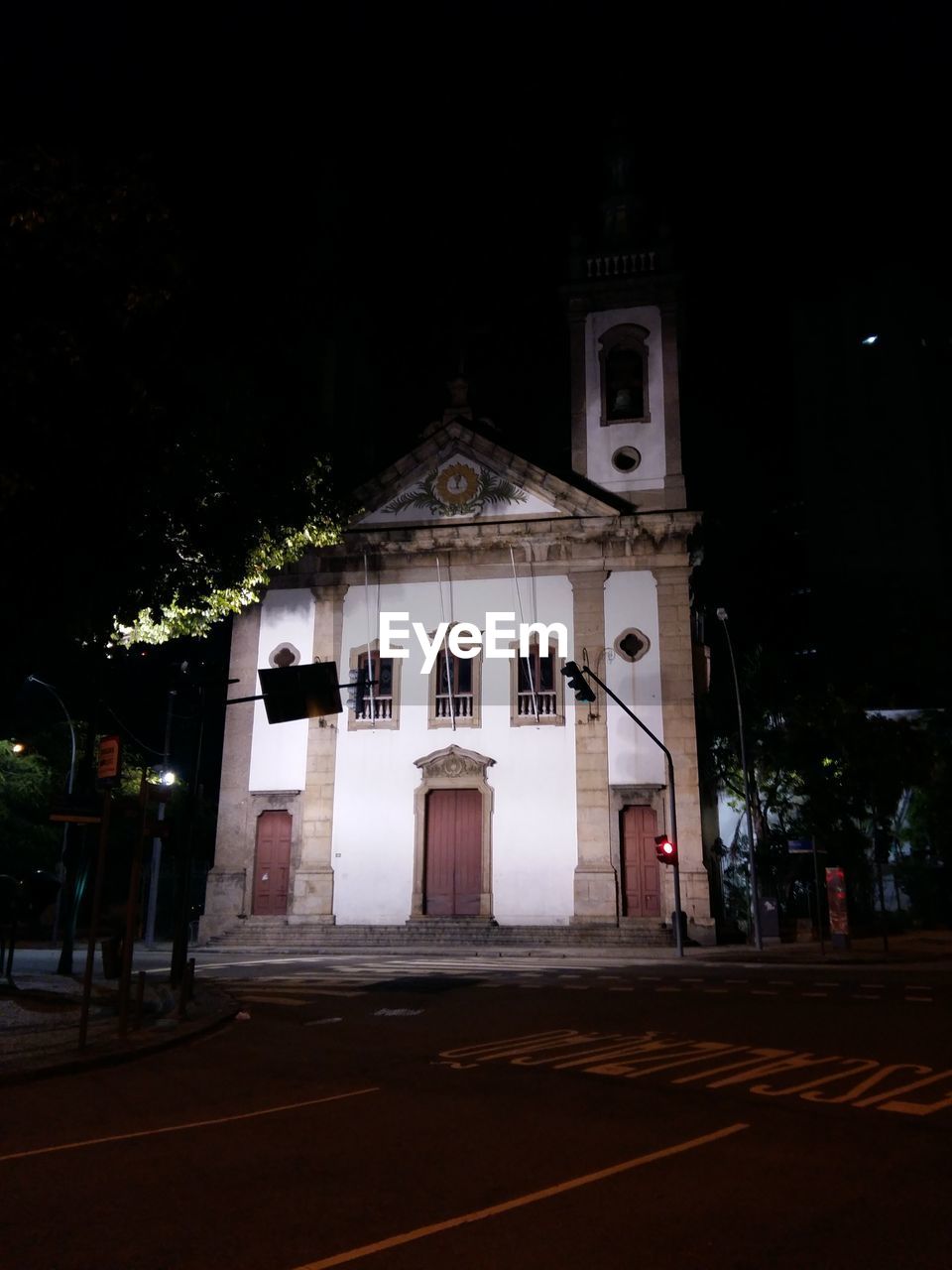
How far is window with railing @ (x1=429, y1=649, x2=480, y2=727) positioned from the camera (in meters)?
29.1

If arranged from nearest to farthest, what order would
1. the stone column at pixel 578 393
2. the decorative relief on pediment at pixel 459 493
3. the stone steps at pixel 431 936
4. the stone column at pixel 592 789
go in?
the stone steps at pixel 431 936 → the stone column at pixel 592 789 → the decorative relief on pediment at pixel 459 493 → the stone column at pixel 578 393

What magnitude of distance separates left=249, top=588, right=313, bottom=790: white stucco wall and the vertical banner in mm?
14265

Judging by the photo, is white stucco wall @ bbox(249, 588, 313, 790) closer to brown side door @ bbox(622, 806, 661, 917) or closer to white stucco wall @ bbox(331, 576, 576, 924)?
white stucco wall @ bbox(331, 576, 576, 924)

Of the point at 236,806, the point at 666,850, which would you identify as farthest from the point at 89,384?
the point at 236,806

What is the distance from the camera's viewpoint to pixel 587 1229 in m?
4.29

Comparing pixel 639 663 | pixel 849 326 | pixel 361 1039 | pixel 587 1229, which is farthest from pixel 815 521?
pixel 587 1229

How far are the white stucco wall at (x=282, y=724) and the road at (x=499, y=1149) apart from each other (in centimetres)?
1865

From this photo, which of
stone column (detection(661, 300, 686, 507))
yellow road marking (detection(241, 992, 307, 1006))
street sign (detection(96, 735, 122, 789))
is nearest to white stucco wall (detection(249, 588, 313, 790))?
stone column (detection(661, 300, 686, 507))

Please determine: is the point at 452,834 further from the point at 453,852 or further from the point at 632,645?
the point at 632,645

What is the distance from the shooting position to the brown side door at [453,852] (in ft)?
92.6

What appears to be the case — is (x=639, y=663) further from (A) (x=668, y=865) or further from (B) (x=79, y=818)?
(B) (x=79, y=818)

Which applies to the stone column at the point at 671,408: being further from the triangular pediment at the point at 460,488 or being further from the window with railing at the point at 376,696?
the window with railing at the point at 376,696

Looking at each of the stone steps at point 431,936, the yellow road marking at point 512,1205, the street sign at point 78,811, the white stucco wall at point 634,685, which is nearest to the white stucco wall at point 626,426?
the white stucco wall at point 634,685

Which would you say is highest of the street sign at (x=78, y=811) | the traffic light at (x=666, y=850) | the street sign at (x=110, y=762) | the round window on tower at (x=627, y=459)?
the round window on tower at (x=627, y=459)
